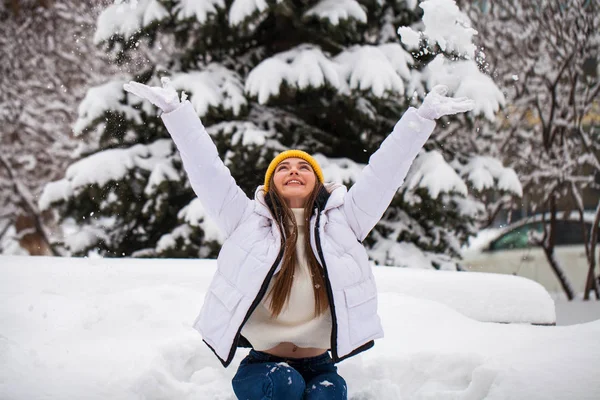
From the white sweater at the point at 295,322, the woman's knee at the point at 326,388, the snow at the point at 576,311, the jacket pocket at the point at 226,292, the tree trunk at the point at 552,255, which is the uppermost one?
the jacket pocket at the point at 226,292

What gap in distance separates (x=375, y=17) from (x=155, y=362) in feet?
15.9

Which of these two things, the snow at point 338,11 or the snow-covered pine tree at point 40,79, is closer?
the snow at point 338,11

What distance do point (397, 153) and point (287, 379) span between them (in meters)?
0.96

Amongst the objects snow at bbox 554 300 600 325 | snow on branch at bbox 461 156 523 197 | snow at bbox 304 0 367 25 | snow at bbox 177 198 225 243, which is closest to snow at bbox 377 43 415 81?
snow at bbox 304 0 367 25

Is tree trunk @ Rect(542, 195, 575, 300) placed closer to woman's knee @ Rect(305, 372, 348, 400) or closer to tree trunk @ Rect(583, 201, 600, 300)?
tree trunk @ Rect(583, 201, 600, 300)

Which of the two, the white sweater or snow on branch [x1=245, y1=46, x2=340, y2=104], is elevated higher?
snow on branch [x1=245, y1=46, x2=340, y2=104]

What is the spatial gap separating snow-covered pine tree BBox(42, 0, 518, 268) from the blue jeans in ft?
10.6

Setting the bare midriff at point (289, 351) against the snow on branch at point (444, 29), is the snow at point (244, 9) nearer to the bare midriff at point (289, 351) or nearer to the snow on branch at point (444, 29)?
the snow on branch at point (444, 29)

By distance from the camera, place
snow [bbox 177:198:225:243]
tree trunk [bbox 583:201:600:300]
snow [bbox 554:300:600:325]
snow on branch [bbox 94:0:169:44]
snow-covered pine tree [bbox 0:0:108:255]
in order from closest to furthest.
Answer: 1. snow [bbox 177:198:225:243]
2. snow on branch [bbox 94:0:169:44]
3. snow [bbox 554:300:600:325]
4. tree trunk [bbox 583:201:600:300]
5. snow-covered pine tree [bbox 0:0:108:255]

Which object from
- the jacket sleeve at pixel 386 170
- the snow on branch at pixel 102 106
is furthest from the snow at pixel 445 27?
the snow on branch at pixel 102 106

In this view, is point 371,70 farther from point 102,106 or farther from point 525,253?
point 525,253

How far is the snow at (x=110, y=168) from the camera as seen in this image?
5508 millimetres

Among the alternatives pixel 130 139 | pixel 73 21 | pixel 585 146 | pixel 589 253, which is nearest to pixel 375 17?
pixel 130 139

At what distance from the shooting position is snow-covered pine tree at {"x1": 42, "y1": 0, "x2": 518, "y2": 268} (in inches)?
211
